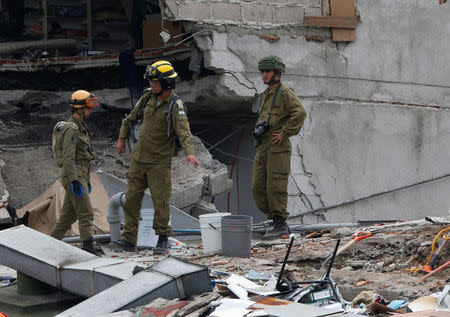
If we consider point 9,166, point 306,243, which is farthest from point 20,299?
point 9,166

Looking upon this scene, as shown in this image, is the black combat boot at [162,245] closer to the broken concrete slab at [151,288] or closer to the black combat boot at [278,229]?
the black combat boot at [278,229]

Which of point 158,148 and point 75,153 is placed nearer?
point 158,148

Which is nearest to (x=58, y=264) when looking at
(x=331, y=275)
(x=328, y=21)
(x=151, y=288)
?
(x=151, y=288)

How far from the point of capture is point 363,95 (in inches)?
422

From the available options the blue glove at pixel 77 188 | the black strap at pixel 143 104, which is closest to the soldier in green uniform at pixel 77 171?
the blue glove at pixel 77 188

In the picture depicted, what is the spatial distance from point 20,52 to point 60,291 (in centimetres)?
759

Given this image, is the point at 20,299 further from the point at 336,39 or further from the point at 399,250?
the point at 336,39

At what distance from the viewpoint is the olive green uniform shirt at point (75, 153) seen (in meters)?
7.14

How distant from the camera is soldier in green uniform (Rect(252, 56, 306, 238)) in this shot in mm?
7516

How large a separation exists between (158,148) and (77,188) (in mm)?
876

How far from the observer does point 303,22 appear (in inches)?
404

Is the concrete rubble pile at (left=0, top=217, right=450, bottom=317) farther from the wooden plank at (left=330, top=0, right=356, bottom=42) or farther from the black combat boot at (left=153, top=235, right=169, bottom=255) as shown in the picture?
the wooden plank at (left=330, top=0, right=356, bottom=42)

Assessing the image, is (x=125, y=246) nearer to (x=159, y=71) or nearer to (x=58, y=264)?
(x=159, y=71)

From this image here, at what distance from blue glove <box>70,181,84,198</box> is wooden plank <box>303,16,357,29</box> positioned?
14.9ft
